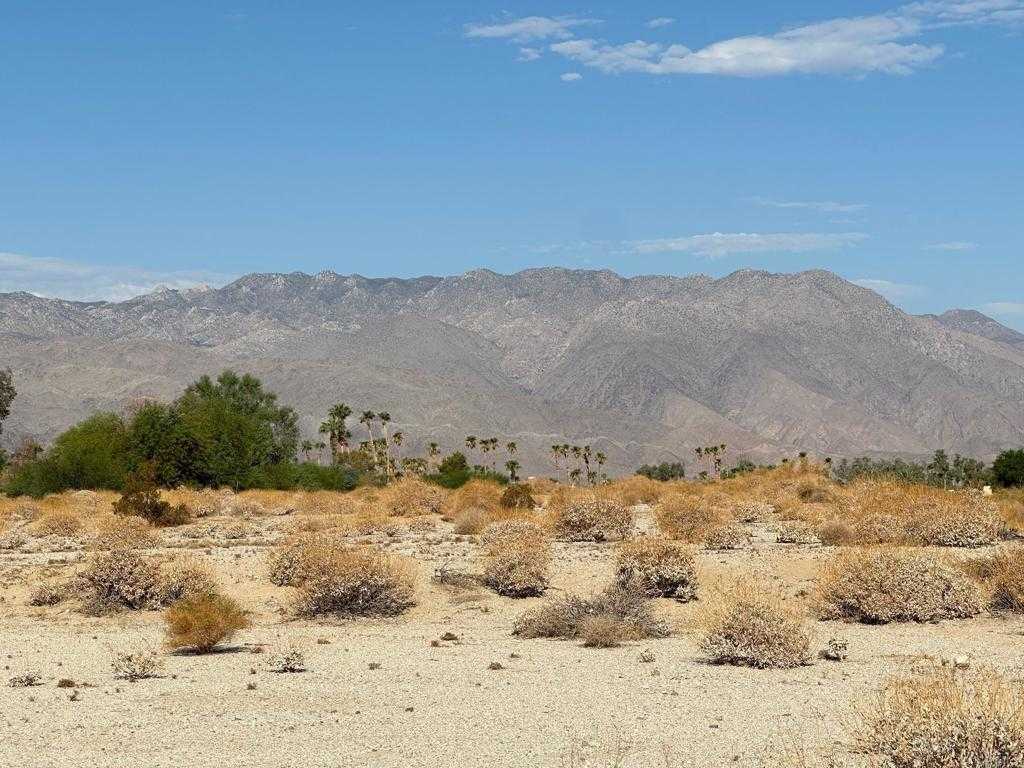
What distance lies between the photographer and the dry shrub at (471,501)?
45.4 meters

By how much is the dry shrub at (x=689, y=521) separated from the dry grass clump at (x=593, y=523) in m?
1.11

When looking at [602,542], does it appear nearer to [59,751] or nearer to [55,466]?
[59,751]

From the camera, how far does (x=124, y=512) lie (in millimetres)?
44594

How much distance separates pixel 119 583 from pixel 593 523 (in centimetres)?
1469

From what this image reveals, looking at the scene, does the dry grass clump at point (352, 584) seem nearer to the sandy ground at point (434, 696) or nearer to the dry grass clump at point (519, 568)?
the sandy ground at point (434, 696)

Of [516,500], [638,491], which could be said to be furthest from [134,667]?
[638,491]

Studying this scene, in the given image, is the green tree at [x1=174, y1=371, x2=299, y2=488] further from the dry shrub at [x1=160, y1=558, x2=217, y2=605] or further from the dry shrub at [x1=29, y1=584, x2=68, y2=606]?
the dry shrub at [x1=160, y1=558, x2=217, y2=605]

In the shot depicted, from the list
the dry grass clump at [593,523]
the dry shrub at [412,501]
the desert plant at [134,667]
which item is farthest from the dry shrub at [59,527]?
the desert plant at [134,667]

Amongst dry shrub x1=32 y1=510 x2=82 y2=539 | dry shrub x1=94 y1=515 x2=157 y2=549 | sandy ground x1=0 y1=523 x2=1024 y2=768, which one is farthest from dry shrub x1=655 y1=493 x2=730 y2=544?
dry shrub x1=32 y1=510 x2=82 y2=539

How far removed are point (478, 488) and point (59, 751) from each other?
127ft

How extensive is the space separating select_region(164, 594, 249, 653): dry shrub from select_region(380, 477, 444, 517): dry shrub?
85.4 feet

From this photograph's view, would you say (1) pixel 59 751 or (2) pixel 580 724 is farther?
(2) pixel 580 724

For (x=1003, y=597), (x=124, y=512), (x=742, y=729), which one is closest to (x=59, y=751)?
(x=742, y=729)

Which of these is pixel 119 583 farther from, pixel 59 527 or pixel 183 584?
pixel 59 527
